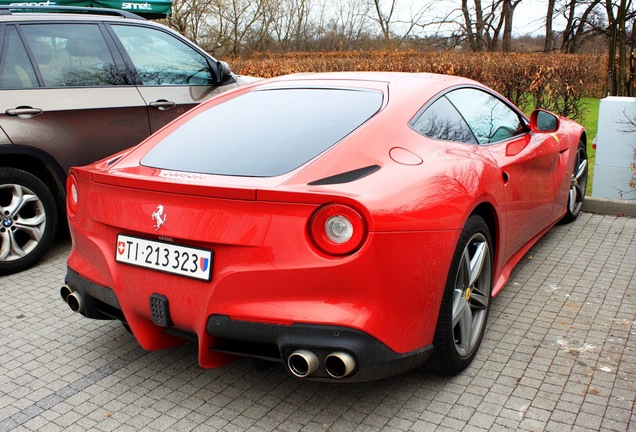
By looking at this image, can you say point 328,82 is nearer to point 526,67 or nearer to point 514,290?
point 514,290

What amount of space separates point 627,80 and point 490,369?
744cm

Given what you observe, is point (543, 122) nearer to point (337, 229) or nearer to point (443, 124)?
point (443, 124)

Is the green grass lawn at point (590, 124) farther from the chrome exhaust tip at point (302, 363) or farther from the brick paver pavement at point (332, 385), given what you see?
the chrome exhaust tip at point (302, 363)

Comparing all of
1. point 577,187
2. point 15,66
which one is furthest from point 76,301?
point 577,187

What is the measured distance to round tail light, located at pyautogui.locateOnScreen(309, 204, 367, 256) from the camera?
8.59 feet

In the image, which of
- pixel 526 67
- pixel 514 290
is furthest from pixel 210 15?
pixel 514 290

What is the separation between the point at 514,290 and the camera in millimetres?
4527

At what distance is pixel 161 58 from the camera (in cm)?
609

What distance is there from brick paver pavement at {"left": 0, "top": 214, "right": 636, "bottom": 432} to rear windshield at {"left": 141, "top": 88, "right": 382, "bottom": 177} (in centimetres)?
107

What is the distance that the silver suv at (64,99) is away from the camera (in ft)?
16.5

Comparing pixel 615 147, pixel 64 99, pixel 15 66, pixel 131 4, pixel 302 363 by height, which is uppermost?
pixel 131 4

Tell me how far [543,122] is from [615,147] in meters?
2.31

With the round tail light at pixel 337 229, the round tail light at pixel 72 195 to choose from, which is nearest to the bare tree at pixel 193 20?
the round tail light at pixel 72 195

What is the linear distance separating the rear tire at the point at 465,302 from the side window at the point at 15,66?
3637 millimetres
